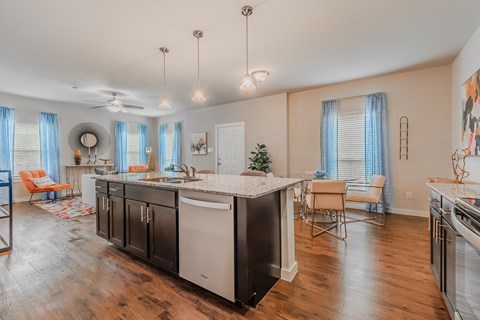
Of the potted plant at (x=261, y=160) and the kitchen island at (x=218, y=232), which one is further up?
the potted plant at (x=261, y=160)

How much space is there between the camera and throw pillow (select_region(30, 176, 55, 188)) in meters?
5.16

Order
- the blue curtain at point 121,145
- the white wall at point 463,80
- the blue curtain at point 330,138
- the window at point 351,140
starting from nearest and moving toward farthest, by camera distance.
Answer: the white wall at point 463,80
the window at point 351,140
the blue curtain at point 330,138
the blue curtain at point 121,145

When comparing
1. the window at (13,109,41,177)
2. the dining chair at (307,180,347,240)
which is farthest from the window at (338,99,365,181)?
the window at (13,109,41,177)

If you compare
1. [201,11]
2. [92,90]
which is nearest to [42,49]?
[92,90]

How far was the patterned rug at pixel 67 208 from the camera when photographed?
4.32m

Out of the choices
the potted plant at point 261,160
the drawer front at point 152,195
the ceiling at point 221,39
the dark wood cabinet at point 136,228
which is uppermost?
the ceiling at point 221,39

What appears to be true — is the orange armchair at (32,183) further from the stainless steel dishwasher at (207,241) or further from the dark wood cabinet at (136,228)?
the stainless steel dishwasher at (207,241)

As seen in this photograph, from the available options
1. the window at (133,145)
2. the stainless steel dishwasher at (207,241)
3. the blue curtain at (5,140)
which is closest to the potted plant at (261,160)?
the stainless steel dishwasher at (207,241)

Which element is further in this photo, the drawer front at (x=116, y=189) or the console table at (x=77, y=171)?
the console table at (x=77, y=171)

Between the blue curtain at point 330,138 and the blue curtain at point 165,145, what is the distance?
4.84 metres

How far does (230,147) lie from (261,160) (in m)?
1.30

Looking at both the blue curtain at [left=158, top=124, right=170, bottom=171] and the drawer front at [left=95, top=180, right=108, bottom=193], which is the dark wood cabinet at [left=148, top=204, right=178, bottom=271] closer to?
the drawer front at [left=95, top=180, right=108, bottom=193]

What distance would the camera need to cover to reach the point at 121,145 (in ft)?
24.1

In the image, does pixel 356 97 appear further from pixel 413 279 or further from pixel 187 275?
pixel 187 275
